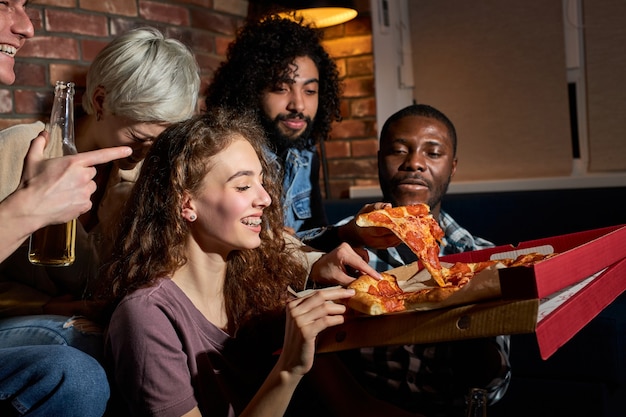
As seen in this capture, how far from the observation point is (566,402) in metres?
2.32

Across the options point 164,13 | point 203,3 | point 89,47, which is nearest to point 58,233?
point 89,47

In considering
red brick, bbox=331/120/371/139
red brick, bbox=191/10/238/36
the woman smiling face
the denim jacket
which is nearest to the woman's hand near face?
the woman smiling face

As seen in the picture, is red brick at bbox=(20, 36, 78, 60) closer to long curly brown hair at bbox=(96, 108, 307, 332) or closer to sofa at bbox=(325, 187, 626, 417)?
long curly brown hair at bbox=(96, 108, 307, 332)

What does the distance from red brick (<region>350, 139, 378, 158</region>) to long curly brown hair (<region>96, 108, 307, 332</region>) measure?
76.9 inches

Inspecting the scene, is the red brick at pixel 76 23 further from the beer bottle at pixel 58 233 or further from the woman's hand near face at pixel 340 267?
the woman's hand near face at pixel 340 267

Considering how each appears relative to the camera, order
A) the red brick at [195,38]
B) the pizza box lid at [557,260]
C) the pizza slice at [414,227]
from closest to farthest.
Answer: the pizza box lid at [557,260] → the pizza slice at [414,227] → the red brick at [195,38]

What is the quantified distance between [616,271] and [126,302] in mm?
1032

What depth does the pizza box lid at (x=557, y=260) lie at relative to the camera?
3.79 feet

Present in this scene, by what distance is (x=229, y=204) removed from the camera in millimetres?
1685

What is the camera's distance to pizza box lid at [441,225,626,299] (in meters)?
1.16

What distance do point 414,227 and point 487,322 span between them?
609 mm

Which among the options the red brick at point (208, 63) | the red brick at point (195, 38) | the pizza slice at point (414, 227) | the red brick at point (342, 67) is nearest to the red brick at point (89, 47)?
the red brick at point (195, 38)

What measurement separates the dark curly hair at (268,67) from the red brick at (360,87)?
2.24ft

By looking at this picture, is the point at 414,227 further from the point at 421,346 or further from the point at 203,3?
A: the point at 203,3
